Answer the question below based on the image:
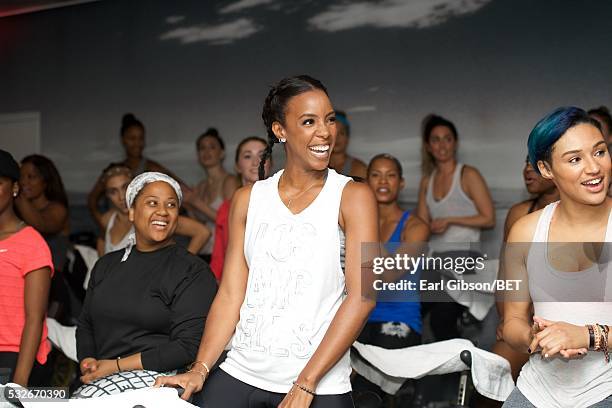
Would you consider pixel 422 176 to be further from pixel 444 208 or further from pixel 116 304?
pixel 116 304

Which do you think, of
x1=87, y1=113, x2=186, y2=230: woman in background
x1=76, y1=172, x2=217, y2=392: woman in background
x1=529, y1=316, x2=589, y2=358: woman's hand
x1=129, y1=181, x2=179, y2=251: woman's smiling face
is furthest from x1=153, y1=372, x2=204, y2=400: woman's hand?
x1=87, y1=113, x2=186, y2=230: woman in background

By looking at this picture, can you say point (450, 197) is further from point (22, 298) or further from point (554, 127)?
point (554, 127)

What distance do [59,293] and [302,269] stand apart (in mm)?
2803

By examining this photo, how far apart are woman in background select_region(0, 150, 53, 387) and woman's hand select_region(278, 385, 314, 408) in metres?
1.54

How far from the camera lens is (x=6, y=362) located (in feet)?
11.2

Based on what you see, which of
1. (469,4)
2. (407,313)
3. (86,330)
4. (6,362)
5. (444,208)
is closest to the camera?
(86,330)

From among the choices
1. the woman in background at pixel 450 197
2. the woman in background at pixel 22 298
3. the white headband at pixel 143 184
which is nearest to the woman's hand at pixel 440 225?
the woman in background at pixel 450 197

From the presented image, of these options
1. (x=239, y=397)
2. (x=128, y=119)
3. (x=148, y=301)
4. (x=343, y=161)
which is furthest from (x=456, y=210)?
(x=239, y=397)

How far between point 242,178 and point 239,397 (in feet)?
8.51

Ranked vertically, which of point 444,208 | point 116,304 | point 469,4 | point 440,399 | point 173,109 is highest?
point 469,4

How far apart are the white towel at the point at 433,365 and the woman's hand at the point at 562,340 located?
1177 millimetres

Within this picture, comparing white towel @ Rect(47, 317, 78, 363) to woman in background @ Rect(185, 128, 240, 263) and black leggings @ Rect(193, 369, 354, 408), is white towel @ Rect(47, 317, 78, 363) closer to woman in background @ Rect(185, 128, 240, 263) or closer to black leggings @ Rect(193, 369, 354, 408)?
black leggings @ Rect(193, 369, 354, 408)

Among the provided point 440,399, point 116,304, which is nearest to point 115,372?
point 116,304

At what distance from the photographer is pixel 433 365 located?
11.5 feet
